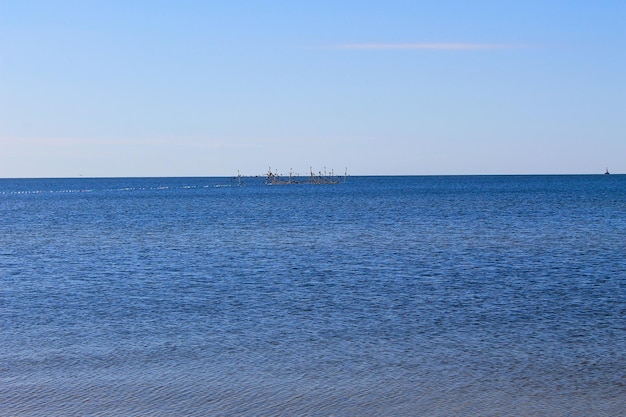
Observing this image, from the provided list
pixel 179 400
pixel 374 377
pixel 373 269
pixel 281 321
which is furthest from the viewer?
pixel 373 269

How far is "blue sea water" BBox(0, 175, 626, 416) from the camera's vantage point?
675 inches

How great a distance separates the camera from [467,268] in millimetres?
38500

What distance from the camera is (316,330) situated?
23.9 metres

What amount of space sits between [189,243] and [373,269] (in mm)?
19353

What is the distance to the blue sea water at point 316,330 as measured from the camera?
675 inches

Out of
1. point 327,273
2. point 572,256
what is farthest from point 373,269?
point 572,256

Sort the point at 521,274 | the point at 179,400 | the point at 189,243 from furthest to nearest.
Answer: the point at 189,243 → the point at 521,274 → the point at 179,400

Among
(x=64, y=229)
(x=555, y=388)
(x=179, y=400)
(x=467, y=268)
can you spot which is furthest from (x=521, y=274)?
(x=64, y=229)

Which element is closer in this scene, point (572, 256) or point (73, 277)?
point (73, 277)

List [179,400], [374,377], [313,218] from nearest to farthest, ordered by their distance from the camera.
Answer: [179,400] → [374,377] → [313,218]

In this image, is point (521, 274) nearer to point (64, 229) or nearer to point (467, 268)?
point (467, 268)

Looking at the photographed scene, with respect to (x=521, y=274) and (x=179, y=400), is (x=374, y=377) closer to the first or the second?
(x=179, y=400)

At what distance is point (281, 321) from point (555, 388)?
→ 980cm

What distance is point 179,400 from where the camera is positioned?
17.0m
